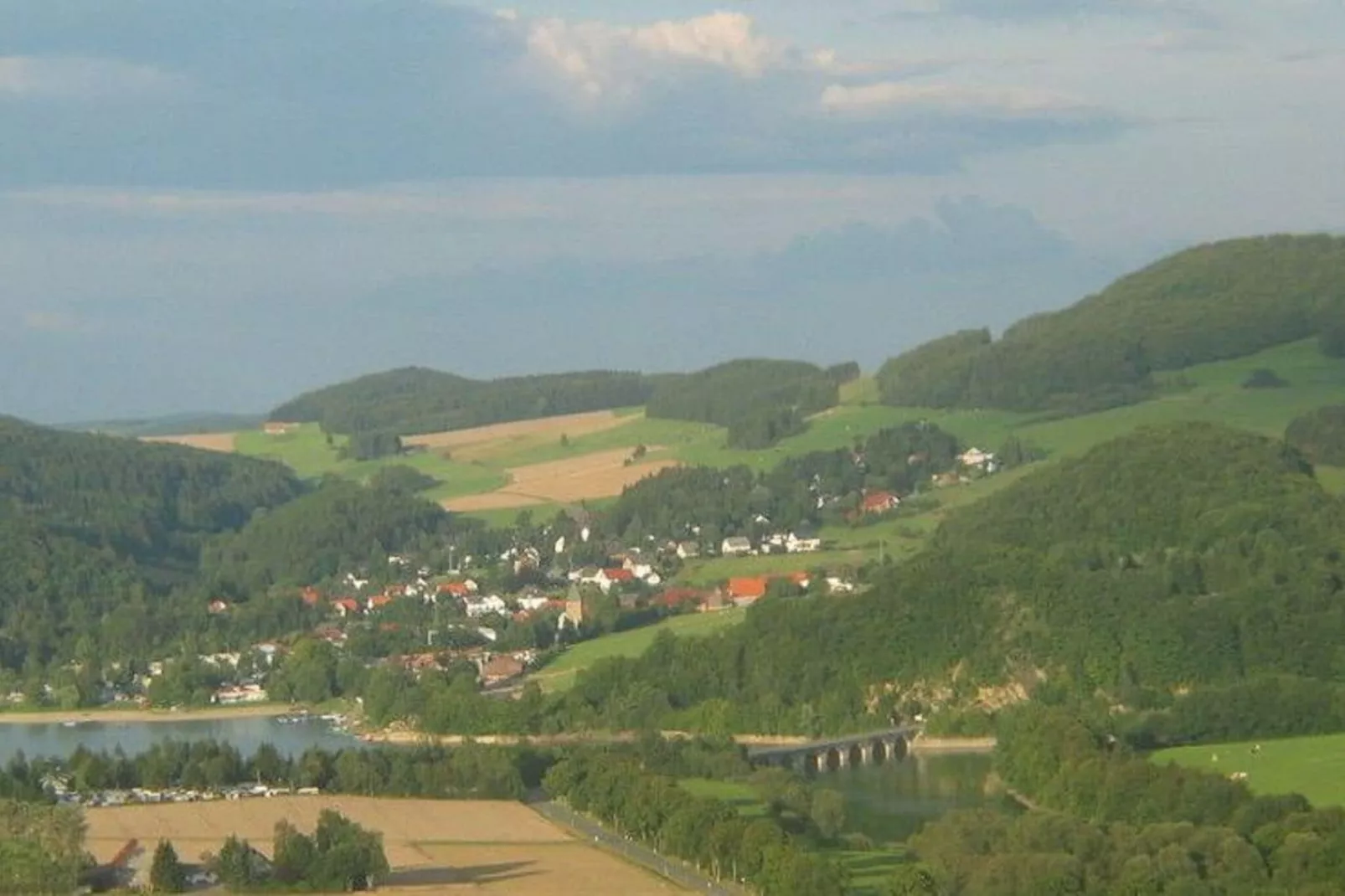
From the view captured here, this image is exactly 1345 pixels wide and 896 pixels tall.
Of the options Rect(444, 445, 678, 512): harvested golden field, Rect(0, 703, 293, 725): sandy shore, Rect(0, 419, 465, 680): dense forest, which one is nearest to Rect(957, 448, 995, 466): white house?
Rect(444, 445, 678, 512): harvested golden field

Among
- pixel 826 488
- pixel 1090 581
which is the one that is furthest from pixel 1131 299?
pixel 1090 581

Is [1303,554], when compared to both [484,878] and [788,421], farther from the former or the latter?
[788,421]

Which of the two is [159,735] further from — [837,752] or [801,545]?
[801,545]

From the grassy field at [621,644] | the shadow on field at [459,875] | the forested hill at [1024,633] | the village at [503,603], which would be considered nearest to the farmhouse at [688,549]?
the village at [503,603]

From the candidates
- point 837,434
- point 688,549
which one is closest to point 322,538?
point 688,549

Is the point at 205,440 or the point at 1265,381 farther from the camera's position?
the point at 205,440

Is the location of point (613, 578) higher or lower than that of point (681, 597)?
higher
